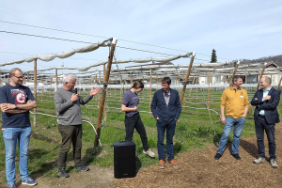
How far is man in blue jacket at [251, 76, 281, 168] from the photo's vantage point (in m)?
3.59

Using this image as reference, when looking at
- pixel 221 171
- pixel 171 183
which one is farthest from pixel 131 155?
pixel 221 171

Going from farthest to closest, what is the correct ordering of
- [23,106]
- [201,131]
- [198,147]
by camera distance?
[201,131] → [198,147] → [23,106]

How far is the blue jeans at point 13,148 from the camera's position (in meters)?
2.72

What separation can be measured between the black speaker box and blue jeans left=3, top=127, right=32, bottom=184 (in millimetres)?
1265

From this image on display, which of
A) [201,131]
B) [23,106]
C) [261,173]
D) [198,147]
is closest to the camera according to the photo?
[23,106]

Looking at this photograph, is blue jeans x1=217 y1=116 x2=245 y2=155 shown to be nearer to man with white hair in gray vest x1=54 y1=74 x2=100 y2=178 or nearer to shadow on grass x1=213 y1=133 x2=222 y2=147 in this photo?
shadow on grass x1=213 y1=133 x2=222 y2=147

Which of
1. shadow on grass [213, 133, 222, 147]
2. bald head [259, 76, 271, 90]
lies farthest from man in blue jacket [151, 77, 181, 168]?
shadow on grass [213, 133, 222, 147]

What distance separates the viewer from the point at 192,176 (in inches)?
126

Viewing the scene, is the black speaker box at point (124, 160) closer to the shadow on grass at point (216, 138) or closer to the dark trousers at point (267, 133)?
the dark trousers at point (267, 133)

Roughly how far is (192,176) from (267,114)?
173 cm

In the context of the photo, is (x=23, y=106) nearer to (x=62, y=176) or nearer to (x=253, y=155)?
(x=62, y=176)

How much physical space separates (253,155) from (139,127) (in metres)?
2.40

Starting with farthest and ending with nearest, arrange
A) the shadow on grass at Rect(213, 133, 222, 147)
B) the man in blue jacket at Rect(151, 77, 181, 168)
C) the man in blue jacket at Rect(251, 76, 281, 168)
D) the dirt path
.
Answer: the shadow on grass at Rect(213, 133, 222, 147), the man in blue jacket at Rect(251, 76, 281, 168), the man in blue jacket at Rect(151, 77, 181, 168), the dirt path

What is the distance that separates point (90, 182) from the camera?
3039 mm
